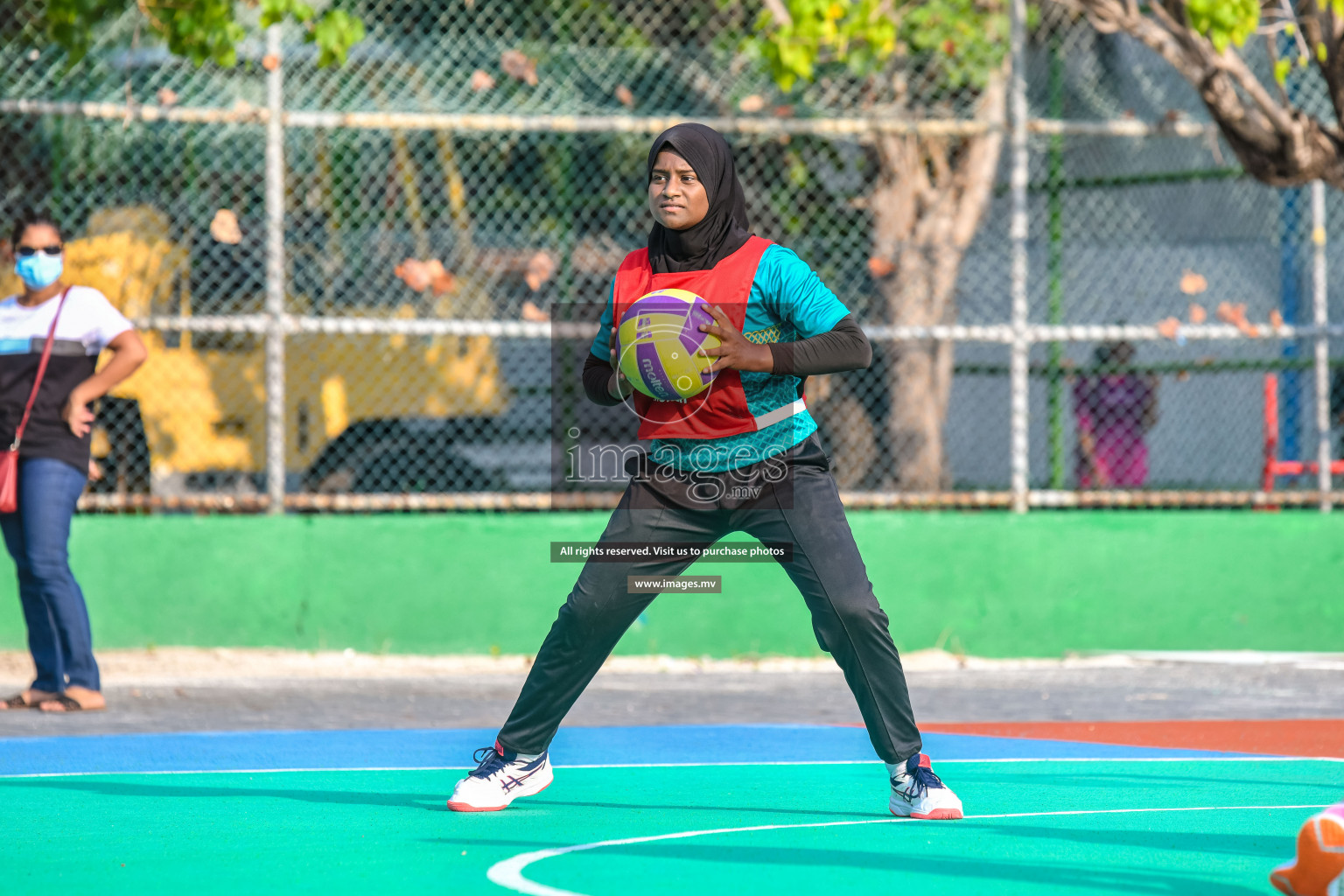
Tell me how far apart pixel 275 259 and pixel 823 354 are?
5.69 metres

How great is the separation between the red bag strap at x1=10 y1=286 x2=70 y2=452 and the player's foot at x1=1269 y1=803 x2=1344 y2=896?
5838 millimetres

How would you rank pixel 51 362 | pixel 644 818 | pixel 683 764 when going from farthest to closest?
1. pixel 51 362
2. pixel 683 764
3. pixel 644 818

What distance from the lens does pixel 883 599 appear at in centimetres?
1009

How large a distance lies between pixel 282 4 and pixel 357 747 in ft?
14.7

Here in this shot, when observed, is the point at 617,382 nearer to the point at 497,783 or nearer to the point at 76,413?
the point at 497,783

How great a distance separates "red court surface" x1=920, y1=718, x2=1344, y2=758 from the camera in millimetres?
6984

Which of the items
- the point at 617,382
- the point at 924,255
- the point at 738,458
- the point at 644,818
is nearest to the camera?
the point at 738,458

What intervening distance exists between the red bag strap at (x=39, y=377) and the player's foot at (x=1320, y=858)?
5.84 m

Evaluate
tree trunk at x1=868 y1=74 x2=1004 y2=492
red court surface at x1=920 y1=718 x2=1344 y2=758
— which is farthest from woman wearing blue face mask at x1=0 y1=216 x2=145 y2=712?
tree trunk at x1=868 y1=74 x2=1004 y2=492

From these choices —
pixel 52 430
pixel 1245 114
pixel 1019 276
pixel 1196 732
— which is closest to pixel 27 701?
pixel 52 430

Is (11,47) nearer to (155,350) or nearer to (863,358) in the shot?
(155,350)

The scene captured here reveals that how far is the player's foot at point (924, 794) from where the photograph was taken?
509 cm

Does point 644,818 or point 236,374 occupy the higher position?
point 236,374

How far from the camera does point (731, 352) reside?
469cm
